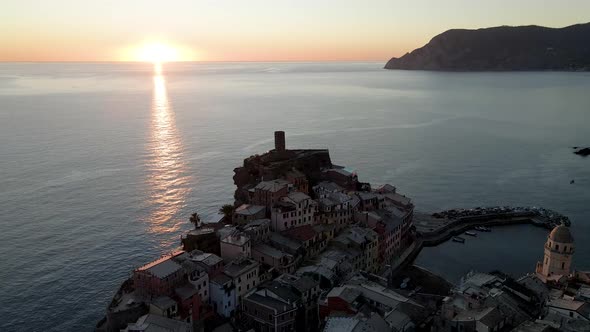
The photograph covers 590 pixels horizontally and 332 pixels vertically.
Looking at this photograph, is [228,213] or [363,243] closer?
[363,243]

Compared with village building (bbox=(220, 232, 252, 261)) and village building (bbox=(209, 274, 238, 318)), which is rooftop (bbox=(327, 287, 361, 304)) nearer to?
village building (bbox=(209, 274, 238, 318))

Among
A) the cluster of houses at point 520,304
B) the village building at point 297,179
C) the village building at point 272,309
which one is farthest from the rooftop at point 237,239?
the cluster of houses at point 520,304

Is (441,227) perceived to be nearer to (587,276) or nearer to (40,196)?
(587,276)

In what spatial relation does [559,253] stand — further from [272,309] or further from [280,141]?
[280,141]

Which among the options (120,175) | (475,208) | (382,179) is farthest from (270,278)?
(120,175)

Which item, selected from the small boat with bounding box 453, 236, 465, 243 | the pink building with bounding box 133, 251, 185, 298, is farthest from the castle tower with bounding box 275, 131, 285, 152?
the pink building with bounding box 133, 251, 185, 298

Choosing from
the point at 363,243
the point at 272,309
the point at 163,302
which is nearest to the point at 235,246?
the point at 272,309

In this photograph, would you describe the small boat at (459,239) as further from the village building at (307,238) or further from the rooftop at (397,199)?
the village building at (307,238)
